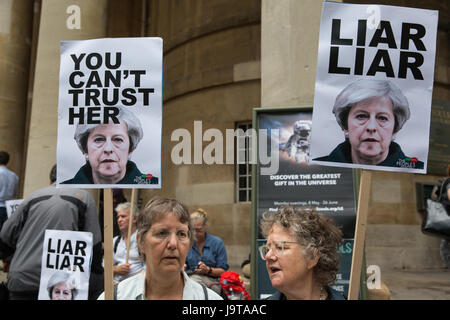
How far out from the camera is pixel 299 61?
6.08m

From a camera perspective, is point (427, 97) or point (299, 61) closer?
point (427, 97)

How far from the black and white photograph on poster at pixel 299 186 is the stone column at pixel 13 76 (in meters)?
8.04

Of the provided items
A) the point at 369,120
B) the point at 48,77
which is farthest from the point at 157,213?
the point at 48,77

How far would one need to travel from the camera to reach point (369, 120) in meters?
3.48

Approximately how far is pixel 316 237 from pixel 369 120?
1093 mm

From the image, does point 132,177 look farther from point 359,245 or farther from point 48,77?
point 48,77

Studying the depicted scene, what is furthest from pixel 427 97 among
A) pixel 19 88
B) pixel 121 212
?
pixel 19 88

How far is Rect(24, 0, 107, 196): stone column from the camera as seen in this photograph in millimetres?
8312

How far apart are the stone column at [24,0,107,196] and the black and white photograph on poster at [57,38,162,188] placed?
16.2ft

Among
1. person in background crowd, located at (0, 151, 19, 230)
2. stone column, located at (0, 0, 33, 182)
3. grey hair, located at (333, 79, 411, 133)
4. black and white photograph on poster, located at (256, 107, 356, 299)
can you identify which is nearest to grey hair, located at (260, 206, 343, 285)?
grey hair, located at (333, 79, 411, 133)

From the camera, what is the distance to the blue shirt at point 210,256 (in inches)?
240

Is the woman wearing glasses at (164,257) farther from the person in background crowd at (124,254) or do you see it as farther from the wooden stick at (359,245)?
the person in background crowd at (124,254)

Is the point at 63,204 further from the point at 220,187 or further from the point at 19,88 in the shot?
the point at 19,88
